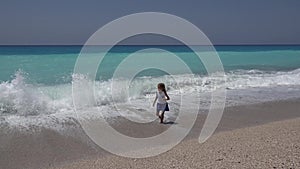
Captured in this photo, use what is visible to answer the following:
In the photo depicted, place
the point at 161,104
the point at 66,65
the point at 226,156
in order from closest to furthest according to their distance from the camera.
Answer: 1. the point at 226,156
2. the point at 161,104
3. the point at 66,65

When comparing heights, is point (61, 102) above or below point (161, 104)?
below

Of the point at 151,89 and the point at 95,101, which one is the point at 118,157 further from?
the point at 151,89

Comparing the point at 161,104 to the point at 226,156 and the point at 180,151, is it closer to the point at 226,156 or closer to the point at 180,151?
the point at 180,151

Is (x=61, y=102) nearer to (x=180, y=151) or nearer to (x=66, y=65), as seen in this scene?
(x=180, y=151)

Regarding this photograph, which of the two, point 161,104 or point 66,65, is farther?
point 66,65

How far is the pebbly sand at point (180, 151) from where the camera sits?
5.28 meters

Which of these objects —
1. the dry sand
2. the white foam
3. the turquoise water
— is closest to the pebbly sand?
the dry sand

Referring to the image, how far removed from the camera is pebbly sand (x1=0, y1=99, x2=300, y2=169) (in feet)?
17.3

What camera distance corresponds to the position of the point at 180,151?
20.1 ft

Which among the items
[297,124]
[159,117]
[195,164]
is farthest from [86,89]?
[195,164]

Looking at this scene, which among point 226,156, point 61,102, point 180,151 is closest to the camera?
point 226,156

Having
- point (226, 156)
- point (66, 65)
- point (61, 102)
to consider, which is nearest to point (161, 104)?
point (61, 102)

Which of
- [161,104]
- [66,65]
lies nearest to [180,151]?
[161,104]

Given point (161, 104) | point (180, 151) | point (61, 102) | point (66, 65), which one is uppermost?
point (161, 104)
